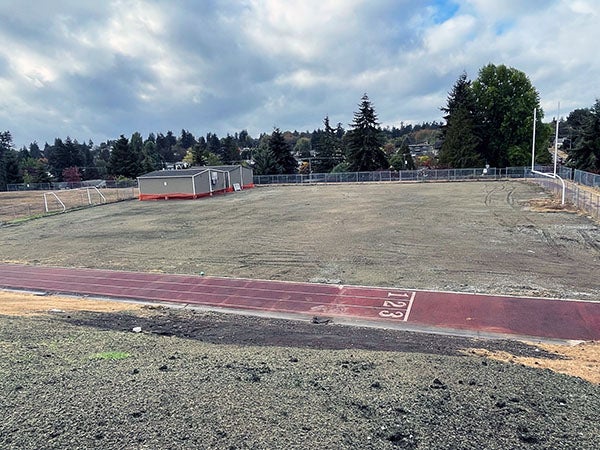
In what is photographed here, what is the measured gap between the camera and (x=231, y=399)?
4.67 metres

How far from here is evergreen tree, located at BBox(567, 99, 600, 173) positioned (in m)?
47.4

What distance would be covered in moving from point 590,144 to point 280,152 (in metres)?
43.7

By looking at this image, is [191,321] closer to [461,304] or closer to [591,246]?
[461,304]

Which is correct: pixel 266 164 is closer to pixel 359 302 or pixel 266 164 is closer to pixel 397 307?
pixel 359 302

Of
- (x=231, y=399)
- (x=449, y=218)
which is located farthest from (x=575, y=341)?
(x=449, y=218)

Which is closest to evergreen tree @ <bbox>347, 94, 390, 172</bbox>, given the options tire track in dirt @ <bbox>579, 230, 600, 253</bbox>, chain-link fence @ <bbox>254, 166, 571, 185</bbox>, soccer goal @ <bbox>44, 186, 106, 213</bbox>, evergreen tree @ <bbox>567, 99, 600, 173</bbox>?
chain-link fence @ <bbox>254, 166, 571, 185</bbox>

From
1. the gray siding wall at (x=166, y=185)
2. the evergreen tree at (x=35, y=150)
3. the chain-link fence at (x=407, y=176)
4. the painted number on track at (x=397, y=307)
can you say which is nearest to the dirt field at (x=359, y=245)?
the painted number on track at (x=397, y=307)

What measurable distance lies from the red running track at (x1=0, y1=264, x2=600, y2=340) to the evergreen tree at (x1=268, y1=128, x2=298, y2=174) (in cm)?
5683

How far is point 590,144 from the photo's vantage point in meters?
47.9

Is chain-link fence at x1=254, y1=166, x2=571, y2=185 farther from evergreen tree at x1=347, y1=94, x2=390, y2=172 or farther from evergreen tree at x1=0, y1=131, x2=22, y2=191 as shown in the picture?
evergreen tree at x1=0, y1=131, x2=22, y2=191

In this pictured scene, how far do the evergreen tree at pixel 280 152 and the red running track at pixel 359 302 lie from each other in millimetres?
56828

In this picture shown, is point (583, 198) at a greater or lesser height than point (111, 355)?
lesser

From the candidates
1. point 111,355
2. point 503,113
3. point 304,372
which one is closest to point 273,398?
point 304,372

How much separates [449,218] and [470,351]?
673 inches
